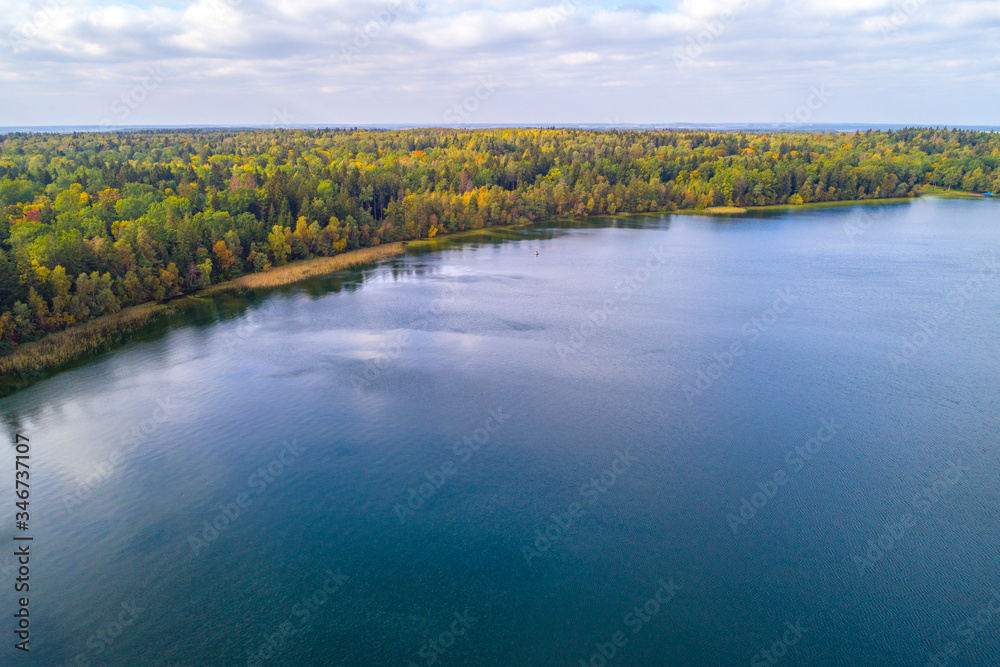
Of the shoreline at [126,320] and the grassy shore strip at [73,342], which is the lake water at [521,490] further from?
the shoreline at [126,320]


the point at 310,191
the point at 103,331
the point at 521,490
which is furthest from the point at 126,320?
the point at 521,490

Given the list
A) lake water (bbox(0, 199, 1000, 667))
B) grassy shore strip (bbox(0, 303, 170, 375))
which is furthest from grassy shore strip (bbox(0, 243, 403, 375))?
lake water (bbox(0, 199, 1000, 667))

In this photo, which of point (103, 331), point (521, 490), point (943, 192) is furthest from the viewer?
point (943, 192)

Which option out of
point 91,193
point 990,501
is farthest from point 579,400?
point 91,193

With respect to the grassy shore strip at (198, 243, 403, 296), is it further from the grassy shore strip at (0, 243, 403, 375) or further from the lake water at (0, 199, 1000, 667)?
the lake water at (0, 199, 1000, 667)

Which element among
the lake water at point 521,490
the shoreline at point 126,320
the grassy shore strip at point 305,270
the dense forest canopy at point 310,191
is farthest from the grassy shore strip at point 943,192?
the grassy shore strip at point 305,270

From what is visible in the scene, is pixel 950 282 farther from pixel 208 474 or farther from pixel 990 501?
pixel 208 474

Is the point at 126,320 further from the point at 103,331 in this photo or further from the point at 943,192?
the point at 943,192

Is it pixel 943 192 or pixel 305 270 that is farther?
pixel 943 192
